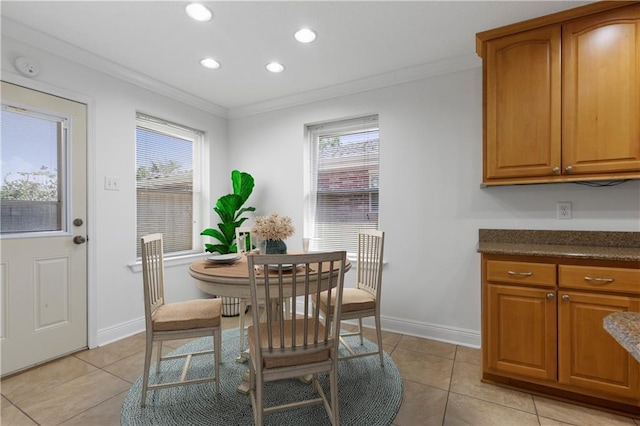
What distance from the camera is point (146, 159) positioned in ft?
10.9

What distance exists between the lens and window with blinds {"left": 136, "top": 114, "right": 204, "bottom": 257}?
3.27 m

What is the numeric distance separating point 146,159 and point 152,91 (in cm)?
70

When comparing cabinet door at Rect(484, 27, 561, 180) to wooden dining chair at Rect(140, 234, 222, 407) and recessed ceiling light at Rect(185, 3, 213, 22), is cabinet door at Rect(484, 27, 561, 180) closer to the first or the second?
recessed ceiling light at Rect(185, 3, 213, 22)

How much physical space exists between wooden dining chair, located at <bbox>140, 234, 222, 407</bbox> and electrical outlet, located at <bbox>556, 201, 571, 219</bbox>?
260cm

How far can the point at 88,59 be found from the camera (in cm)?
268

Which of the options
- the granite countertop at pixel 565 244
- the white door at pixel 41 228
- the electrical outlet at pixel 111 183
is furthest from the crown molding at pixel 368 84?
the white door at pixel 41 228

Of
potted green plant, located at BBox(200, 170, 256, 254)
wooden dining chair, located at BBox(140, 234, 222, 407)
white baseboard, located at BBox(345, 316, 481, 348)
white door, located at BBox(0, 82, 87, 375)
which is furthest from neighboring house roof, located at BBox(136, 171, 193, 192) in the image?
white baseboard, located at BBox(345, 316, 481, 348)

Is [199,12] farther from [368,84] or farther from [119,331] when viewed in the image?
[119,331]

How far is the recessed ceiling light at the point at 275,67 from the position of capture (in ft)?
9.45

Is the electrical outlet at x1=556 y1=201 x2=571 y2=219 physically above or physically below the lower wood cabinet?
above

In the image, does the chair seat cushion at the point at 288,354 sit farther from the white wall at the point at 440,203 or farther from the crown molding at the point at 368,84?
the crown molding at the point at 368,84

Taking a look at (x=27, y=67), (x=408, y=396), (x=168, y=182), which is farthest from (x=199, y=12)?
(x=408, y=396)

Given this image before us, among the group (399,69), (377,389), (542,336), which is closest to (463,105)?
(399,69)

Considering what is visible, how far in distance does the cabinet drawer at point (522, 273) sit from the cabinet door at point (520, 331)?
0.05m
